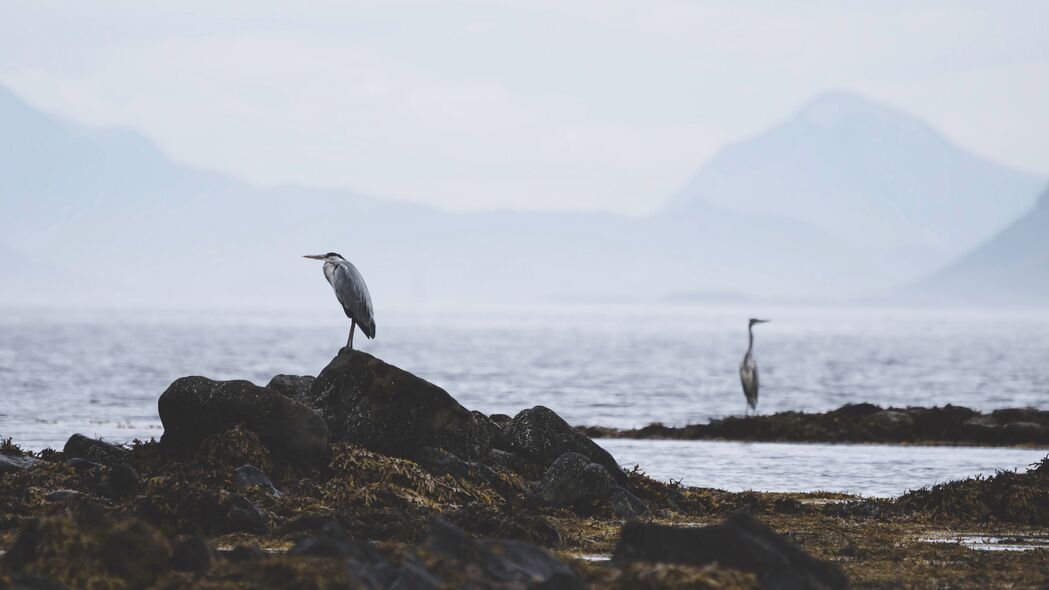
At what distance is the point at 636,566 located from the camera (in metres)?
7.81

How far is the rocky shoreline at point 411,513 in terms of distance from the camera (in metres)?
7.85

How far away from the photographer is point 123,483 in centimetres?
1222

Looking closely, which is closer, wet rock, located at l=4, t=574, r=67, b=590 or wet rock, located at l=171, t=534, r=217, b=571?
wet rock, located at l=4, t=574, r=67, b=590

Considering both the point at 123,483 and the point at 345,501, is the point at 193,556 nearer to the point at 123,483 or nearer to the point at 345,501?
the point at 345,501

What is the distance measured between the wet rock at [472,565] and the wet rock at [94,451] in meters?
7.30

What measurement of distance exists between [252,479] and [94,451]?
10.7ft

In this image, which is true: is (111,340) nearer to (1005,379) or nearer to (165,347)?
(165,347)

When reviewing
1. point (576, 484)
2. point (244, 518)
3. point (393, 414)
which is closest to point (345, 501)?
point (244, 518)

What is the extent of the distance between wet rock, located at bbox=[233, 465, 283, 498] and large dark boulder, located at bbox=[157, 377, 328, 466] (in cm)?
93

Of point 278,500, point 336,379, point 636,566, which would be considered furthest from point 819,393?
point 636,566

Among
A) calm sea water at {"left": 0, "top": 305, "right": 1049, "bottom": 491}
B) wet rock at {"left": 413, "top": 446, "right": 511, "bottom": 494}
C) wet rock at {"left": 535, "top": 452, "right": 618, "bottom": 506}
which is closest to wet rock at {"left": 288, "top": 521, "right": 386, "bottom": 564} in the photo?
wet rock at {"left": 535, "top": 452, "right": 618, "bottom": 506}

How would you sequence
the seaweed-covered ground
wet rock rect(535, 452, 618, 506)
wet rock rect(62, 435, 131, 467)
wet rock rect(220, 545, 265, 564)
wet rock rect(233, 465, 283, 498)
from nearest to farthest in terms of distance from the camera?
wet rock rect(220, 545, 265, 564)
wet rock rect(233, 465, 283, 498)
wet rock rect(535, 452, 618, 506)
wet rock rect(62, 435, 131, 467)
the seaweed-covered ground

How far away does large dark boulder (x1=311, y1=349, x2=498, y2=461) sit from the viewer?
47.7 ft

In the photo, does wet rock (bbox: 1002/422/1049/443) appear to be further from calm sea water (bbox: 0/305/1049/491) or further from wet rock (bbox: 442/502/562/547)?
wet rock (bbox: 442/502/562/547)
